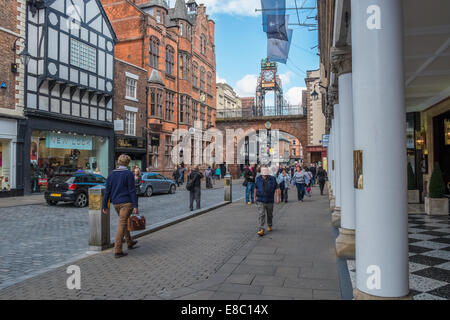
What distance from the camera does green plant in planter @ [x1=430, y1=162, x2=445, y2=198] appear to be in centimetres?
1048

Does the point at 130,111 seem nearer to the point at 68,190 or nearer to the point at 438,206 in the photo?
the point at 68,190

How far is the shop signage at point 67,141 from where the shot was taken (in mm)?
19672

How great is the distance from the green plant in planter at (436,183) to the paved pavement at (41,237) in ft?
27.8

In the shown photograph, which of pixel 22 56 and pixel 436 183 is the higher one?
pixel 22 56

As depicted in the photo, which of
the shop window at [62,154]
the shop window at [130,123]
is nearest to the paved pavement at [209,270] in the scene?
the shop window at [62,154]

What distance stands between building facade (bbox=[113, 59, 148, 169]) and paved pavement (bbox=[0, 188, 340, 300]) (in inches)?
717

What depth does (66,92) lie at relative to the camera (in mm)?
20656

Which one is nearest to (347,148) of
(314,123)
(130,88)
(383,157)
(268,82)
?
(383,157)

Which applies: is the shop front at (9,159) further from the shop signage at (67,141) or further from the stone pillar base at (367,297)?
the stone pillar base at (367,297)

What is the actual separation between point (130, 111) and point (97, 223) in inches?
820

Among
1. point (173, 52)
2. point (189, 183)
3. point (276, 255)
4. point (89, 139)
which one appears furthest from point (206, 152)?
point (276, 255)

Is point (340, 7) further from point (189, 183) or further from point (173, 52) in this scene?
point (173, 52)

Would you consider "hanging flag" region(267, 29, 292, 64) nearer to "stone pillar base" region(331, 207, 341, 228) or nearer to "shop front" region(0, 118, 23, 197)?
"stone pillar base" region(331, 207, 341, 228)

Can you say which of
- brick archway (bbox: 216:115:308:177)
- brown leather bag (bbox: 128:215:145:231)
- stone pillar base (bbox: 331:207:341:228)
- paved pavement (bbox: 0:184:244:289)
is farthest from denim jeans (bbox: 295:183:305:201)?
brick archway (bbox: 216:115:308:177)
